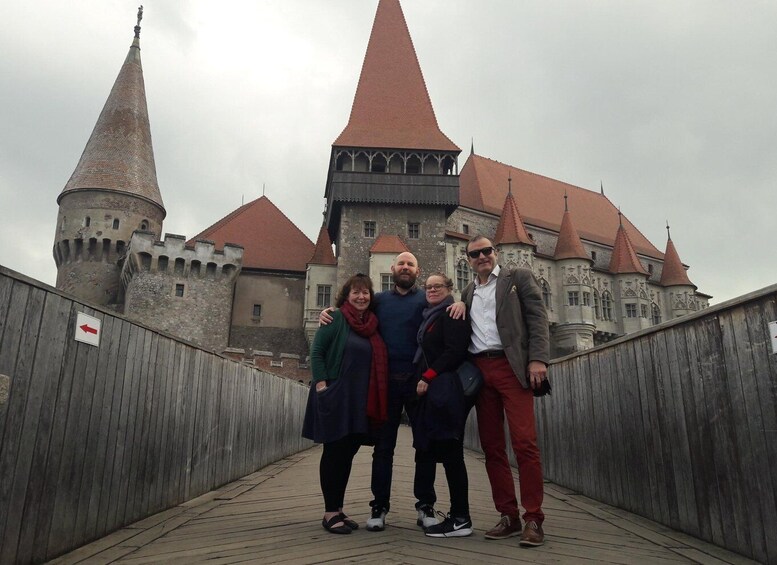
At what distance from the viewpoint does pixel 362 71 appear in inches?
1287

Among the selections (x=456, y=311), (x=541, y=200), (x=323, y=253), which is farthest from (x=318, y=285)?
(x=456, y=311)

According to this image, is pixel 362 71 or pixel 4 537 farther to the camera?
pixel 362 71

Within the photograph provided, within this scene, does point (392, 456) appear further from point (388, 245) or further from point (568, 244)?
point (568, 244)

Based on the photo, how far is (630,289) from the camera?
3747 centimetres

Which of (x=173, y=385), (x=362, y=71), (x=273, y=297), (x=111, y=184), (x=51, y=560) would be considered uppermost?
(x=362, y=71)

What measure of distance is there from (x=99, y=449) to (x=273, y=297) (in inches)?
1054

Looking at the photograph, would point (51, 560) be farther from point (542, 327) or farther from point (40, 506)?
point (542, 327)

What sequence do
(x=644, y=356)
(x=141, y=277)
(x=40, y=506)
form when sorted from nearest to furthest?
(x=40, y=506) → (x=644, y=356) → (x=141, y=277)

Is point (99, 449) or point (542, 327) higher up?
point (542, 327)

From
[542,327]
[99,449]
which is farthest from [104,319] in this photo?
[542,327]

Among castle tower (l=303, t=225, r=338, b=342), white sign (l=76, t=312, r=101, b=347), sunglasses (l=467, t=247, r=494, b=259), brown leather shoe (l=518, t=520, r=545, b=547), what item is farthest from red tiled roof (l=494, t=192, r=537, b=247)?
white sign (l=76, t=312, r=101, b=347)

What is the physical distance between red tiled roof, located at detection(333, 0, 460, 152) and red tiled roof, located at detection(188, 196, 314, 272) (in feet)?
20.8

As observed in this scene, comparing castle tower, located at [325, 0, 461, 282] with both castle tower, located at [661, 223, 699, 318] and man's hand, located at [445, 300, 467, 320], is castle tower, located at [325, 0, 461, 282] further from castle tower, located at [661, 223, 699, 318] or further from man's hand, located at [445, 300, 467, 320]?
man's hand, located at [445, 300, 467, 320]

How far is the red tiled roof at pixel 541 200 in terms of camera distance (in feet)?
123
